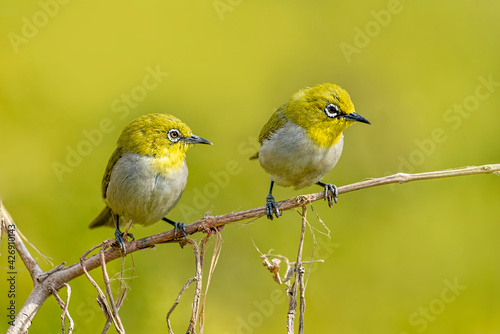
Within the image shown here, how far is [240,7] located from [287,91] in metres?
1.81

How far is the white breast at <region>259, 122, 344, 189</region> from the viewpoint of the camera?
16.5 feet

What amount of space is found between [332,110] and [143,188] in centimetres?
178

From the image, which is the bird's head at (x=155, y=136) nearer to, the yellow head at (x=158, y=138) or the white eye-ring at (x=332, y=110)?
the yellow head at (x=158, y=138)

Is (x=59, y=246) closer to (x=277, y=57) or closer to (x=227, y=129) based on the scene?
(x=227, y=129)

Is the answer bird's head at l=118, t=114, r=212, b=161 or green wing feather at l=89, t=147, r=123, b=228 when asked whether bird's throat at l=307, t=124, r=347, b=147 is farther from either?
green wing feather at l=89, t=147, r=123, b=228

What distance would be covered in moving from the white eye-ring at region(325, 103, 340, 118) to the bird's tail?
2274 millimetres

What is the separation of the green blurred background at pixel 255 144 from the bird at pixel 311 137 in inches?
58.8

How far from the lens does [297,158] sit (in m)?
5.04

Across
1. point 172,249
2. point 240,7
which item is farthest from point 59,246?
point 240,7

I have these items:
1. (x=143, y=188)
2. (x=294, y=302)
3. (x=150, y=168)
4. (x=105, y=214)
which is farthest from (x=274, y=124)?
(x=294, y=302)

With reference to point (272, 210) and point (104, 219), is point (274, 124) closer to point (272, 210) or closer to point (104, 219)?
point (272, 210)

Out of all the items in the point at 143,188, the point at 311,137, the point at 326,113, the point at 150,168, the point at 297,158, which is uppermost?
the point at 326,113

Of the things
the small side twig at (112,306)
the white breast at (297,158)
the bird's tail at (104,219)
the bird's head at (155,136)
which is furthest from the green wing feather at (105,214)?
the small side twig at (112,306)

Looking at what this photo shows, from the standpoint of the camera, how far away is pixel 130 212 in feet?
16.1
